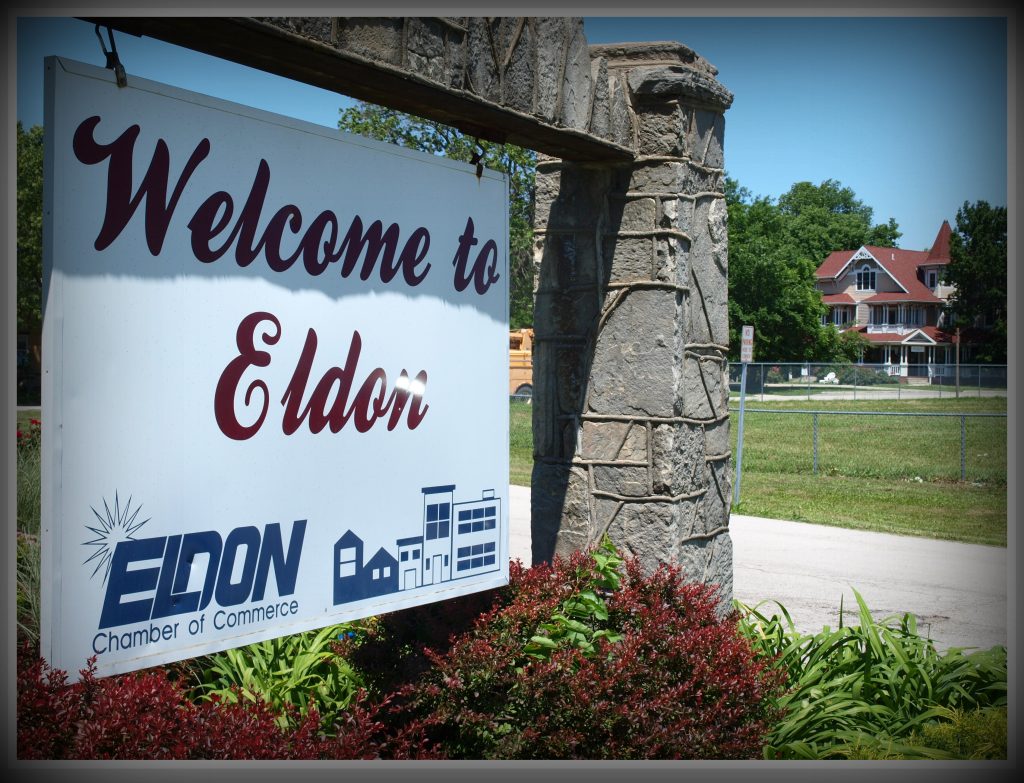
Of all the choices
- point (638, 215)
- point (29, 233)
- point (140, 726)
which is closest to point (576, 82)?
point (638, 215)

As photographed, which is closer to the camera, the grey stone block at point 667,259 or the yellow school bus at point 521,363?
the grey stone block at point 667,259

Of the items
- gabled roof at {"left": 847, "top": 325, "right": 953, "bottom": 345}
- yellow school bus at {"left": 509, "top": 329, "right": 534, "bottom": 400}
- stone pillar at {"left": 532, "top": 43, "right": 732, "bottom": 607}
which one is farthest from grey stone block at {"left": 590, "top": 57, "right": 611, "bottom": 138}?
gabled roof at {"left": 847, "top": 325, "right": 953, "bottom": 345}

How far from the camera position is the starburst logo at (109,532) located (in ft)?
9.14

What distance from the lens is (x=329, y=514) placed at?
3.43 metres

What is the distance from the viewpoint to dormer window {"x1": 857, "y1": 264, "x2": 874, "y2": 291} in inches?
2277

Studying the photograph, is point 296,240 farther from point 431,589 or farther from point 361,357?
point 431,589

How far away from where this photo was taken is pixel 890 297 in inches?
2211

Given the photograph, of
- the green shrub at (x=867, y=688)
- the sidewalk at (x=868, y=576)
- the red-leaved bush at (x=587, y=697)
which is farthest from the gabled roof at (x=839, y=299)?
the red-leaved bush at (x=587, y=697)

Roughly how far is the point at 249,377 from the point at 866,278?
196 ft

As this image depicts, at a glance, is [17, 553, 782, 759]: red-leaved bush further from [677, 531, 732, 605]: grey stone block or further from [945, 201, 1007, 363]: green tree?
[945, 201, 1007, 363]: green tree

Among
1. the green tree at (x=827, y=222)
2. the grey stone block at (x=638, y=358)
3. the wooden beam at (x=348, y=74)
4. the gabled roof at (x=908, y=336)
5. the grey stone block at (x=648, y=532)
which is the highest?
the green tree at (x=827, y=222)

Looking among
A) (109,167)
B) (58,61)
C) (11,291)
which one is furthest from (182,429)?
(58,61)

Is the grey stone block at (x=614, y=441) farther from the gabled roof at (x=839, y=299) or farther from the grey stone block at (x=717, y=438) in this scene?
the gabled roof at (x=839, y=299)

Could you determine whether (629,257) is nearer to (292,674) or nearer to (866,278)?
(292,674)
